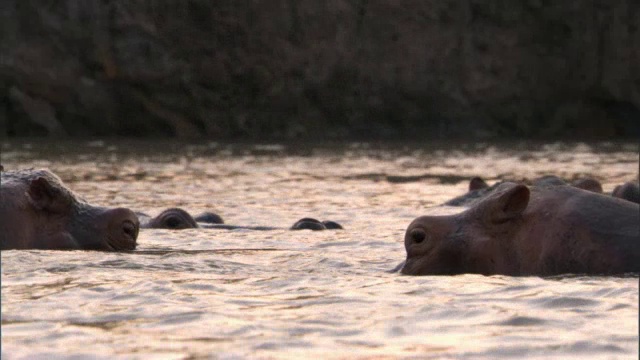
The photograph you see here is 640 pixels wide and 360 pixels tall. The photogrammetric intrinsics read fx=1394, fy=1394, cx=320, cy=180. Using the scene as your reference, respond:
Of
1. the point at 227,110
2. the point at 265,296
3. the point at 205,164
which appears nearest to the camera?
the point at 265,296

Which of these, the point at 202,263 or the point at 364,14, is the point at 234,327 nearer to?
the point at 202,263

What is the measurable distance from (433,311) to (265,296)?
84cm

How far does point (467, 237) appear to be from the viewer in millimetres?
6043

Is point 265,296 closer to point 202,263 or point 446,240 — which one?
point 446,240

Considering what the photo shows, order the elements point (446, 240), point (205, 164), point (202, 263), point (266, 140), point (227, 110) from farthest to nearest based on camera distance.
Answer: point (227, 110)
point (266, 140)
point (205, 164)
point (202, 263)
point (446, 240)

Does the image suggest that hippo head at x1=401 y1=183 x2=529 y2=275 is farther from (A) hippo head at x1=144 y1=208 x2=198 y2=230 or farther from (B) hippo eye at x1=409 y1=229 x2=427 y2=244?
(A) hippo head at x1=144 y1=208 x2=198 y2=230

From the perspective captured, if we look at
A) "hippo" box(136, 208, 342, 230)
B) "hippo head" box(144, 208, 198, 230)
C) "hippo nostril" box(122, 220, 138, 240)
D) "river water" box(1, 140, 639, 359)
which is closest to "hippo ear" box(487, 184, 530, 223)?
"river water" box(1, 140, 639, 359)

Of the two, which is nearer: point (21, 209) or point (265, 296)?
point (265, 296)

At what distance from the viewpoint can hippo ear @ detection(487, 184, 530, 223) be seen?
5.92 m

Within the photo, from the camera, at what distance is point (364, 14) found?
133ft

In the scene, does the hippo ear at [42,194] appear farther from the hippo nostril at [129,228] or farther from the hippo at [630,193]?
the hippo at [630,193]

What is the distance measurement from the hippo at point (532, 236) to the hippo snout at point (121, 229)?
1.86 meters

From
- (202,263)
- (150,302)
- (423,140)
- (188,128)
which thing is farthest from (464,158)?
(150,302)

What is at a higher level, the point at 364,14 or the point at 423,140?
the point at 364,14
